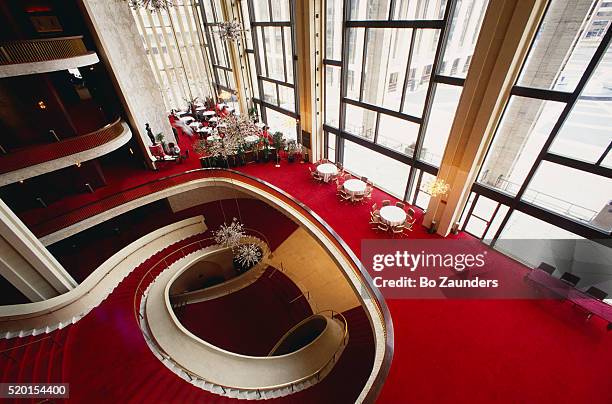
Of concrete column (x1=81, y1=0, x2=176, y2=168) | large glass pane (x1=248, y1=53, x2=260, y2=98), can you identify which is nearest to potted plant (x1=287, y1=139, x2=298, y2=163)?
large glass pane (x1=248, y1=53, x2=260, y2=98)

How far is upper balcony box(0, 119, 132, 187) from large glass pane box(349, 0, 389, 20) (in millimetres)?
10769

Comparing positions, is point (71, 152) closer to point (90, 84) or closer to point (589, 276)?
point (90, 84)

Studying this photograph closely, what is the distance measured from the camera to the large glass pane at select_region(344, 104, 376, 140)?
437 inches

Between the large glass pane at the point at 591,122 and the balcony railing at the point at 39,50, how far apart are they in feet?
50.1

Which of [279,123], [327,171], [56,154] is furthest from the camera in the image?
[279,123]

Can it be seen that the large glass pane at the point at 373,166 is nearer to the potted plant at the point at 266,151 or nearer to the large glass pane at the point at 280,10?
the potted plant at the point at 266,151

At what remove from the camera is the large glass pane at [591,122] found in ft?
19.0

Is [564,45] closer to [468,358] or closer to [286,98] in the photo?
[468,358]

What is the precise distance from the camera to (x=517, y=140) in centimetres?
736

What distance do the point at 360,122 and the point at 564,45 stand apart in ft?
21.9

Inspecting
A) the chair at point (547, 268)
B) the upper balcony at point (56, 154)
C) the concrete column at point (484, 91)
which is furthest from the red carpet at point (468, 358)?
the upper balcony at point (56, 154)

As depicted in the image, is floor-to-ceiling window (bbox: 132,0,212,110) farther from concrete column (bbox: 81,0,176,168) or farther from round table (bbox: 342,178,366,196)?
round table (bbox: 342,178,366,196)

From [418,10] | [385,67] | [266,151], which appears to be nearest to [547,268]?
[385,67]

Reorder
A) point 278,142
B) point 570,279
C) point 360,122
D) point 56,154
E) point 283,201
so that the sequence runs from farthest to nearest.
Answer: point 278,142, point 360,122, point 283,201, point 56,154, point 570,279
